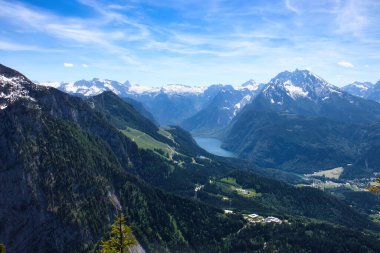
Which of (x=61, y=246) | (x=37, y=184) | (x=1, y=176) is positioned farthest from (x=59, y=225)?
(x=1, y=176)

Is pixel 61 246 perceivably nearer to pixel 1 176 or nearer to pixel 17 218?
pixel 17 218

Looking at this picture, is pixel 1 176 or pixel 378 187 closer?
pixel 378 187

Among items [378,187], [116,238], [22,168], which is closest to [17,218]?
[22,168]

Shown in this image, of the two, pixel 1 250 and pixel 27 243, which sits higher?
pixel 1 250

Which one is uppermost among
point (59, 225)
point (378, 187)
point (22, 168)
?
point (378, 187)

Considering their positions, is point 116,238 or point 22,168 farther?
point 22,168

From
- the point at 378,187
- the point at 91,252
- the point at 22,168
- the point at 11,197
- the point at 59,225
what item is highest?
the point at 378,187

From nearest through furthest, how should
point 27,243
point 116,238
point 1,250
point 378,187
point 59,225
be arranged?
point 378,187
point 1,250
point 116,238
point 27,243
point 59,225

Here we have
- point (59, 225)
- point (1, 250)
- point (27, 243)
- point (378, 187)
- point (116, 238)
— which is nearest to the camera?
point (378, 187)

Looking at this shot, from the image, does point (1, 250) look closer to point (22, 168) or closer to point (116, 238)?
point (116, 238)

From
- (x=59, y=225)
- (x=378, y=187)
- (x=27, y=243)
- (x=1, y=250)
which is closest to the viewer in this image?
(x=378, y=187)
